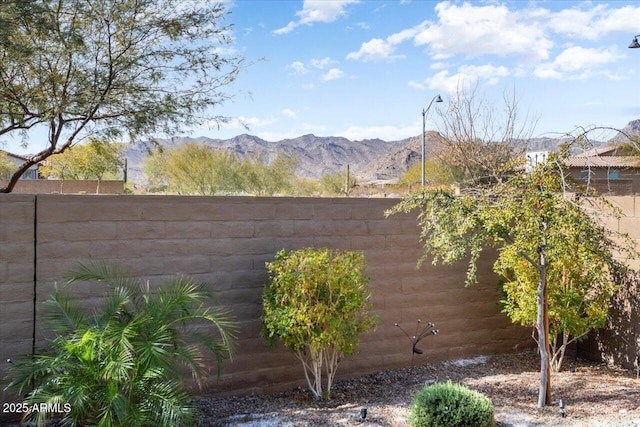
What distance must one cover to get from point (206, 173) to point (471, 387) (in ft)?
102

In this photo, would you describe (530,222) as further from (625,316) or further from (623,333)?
(623,333)

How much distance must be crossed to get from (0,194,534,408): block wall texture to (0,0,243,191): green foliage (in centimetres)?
518

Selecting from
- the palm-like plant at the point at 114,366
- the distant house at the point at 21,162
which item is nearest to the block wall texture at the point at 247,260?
the palm-like plant at the point at 114,366

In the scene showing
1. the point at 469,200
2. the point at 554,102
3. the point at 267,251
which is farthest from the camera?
the point at 554,102

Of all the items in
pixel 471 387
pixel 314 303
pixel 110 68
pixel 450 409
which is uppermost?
pixel 110 68

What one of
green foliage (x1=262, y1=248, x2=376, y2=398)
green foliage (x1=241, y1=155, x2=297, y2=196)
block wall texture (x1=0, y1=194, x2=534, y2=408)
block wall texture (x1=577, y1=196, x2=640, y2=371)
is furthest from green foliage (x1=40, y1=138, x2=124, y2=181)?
block wall texture (x1=577, y1=196, x2=640, y2=371)

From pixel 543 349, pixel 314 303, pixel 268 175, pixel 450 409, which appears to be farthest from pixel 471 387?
pixel 268 175

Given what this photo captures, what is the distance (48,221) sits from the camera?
454cm

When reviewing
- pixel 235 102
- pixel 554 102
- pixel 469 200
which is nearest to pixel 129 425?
pixel 469 200

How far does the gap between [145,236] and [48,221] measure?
2.57 feet

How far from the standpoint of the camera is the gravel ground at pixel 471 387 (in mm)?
4516

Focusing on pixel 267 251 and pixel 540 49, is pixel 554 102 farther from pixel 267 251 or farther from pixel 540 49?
pixel 267 251

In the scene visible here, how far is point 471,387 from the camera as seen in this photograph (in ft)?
18.0

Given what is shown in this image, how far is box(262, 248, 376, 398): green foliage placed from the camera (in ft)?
15.6
